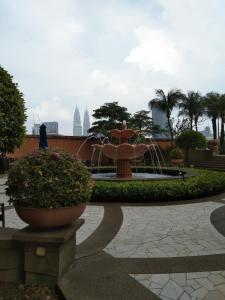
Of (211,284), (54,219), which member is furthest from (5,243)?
(211,284)

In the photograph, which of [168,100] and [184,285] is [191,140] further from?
[184,285]

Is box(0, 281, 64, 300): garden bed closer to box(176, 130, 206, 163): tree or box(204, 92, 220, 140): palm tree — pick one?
box(176, 130, 206, 163): tree

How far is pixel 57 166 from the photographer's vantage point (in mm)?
3770

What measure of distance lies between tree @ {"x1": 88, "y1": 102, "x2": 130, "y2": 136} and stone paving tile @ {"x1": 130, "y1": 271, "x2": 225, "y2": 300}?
910 inches

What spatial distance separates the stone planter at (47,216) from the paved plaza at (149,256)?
71 centimetres

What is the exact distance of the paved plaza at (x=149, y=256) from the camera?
3508mm

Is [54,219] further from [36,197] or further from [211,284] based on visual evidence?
[211,284]

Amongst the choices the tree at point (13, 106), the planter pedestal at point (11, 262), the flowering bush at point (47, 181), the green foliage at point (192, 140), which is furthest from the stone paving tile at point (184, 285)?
the green foliage at point (192, 140)

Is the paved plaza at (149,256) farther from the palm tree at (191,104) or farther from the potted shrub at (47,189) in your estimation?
the palm tree at (191,104)

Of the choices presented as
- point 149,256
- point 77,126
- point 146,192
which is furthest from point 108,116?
point 77,126

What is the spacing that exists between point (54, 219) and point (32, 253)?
472mm

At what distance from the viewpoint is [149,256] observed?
465 cm

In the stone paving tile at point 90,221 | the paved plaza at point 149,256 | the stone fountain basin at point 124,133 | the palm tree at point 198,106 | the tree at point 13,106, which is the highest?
the palm tree at point 198,106

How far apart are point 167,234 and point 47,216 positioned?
306 cm
